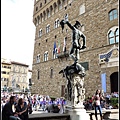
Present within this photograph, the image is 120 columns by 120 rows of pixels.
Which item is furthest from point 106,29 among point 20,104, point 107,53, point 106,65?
point 20,104

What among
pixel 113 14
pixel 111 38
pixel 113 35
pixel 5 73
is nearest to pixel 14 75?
pixel 5 73

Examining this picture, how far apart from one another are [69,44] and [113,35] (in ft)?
21.8

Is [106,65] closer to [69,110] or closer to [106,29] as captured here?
[106,29]

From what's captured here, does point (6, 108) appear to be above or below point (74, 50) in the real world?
below

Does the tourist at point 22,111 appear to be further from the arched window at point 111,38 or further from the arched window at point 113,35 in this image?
the arched window at point 111,38

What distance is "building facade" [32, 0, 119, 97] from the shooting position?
14.9m

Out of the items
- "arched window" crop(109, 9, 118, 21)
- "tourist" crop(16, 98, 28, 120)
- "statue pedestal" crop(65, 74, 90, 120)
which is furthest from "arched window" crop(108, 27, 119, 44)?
"tourist" crop(16, 98, 28, 120)

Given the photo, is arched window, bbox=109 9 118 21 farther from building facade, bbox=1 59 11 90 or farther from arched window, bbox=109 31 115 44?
building facade, bbox=1 59 11 90

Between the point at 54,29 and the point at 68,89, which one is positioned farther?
the point at 54,29

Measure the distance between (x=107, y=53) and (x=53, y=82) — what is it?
31.1 feet

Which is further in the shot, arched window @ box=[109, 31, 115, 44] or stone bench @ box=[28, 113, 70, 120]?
arched window @ box=[109, 31, 115, 44]

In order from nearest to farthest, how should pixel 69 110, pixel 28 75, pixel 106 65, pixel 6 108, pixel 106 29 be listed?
pixel 6 108 → pixel 69 110 → pixel 106 65 → pixel 106 29 → pixel 28 75

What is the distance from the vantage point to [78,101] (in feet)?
15.7

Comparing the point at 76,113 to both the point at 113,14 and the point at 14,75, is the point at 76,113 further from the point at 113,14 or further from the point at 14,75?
the point at 14,75
